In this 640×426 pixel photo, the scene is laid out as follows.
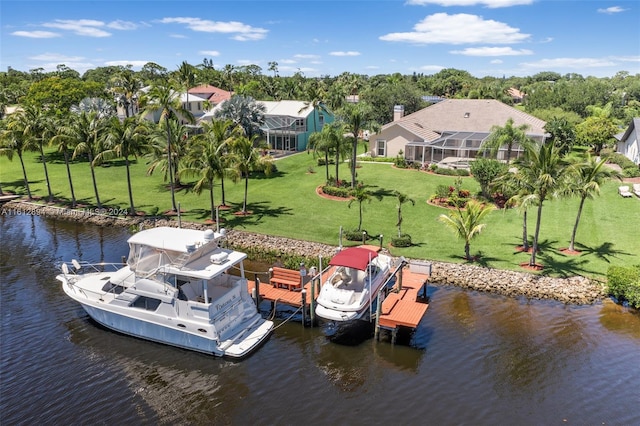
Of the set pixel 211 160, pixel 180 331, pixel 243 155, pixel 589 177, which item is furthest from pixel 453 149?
pixel 180 331

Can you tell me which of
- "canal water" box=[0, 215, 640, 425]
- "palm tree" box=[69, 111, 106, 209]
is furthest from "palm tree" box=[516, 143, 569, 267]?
"palm tree" box=[69, 111, 106, 209]

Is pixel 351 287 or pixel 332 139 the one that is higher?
pixel 332 139

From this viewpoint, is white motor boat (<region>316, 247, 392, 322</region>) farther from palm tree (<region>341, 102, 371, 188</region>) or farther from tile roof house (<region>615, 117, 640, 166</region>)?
tile roof house (<region>615, 117, 640, 166</region>)

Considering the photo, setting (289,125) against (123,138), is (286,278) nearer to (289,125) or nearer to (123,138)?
(123,138)

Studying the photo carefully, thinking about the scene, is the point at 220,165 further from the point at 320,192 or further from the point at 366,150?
the point at 366,150

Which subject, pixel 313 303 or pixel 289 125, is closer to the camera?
pixel 313 303

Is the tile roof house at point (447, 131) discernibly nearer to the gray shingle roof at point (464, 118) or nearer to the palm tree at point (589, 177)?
the gray shingle roof at point (464, 118)
